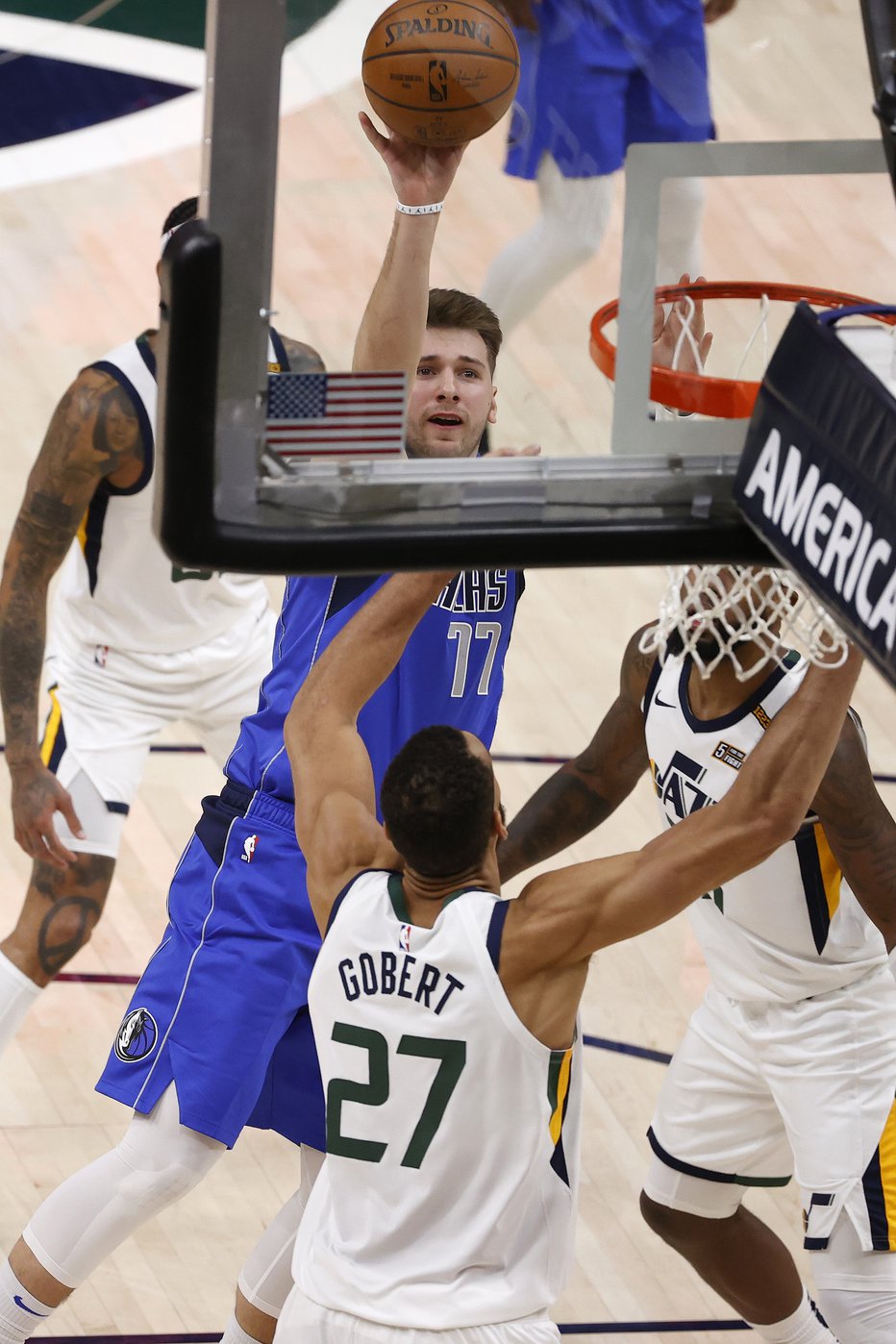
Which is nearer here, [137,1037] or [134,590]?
[137,1037]

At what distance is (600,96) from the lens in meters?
2.72

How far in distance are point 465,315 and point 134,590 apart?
1.69m

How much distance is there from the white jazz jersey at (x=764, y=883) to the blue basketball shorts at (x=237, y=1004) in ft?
2.43

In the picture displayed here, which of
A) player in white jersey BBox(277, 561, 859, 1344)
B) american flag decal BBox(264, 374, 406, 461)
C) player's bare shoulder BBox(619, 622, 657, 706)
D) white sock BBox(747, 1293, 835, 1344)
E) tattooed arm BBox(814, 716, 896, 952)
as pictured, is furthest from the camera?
white sock BBox(747, 1293, 835, 1344)

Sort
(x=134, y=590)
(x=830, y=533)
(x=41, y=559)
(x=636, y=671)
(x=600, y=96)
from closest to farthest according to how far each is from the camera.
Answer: (x=830, y=533), (x=600, y=96), (x=636, y=671), (x=41, y=559), (x=134, y=590)

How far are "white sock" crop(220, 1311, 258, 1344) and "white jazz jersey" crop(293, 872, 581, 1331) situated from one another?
0.89 m

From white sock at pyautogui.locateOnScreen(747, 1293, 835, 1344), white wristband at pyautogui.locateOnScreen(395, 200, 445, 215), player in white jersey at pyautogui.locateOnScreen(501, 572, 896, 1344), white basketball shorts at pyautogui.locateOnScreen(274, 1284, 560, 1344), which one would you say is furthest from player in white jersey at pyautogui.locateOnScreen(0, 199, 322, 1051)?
white sock at pyautogui.locateOnScreen(747, 1293, 835, 1344)

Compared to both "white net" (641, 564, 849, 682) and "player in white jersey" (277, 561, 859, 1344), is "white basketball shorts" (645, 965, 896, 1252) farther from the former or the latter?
"white net" (641, 564, 849, 682)

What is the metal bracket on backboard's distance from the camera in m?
2.33

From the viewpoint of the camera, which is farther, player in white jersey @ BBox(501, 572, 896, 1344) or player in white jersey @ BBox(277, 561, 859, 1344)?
player in white jersey @ BBox(501, 572, 896, 1344)

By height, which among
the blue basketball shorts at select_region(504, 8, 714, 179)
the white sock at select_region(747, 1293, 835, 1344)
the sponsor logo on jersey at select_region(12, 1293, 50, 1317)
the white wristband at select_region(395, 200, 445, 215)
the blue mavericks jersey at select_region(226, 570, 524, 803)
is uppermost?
the blue basketball shorts at select_region(504, 8, 714, 179)

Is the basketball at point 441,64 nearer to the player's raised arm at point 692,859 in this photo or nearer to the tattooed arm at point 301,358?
the tattooed arm at point 301,358

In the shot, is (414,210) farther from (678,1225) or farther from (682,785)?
(678,1225)

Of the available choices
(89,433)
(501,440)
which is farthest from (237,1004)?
(89,433)
